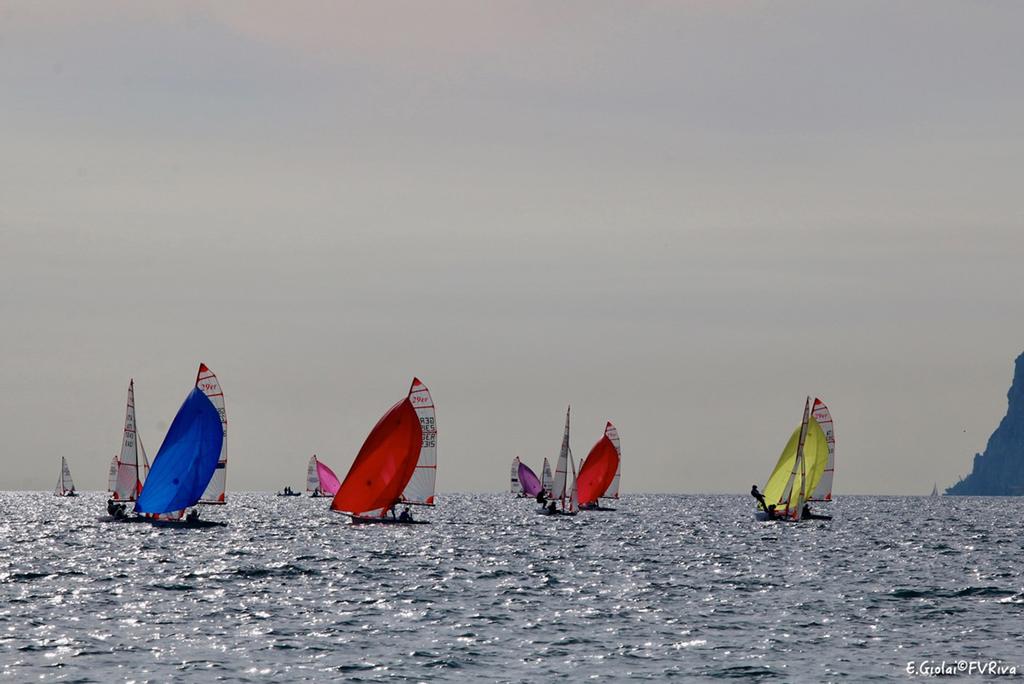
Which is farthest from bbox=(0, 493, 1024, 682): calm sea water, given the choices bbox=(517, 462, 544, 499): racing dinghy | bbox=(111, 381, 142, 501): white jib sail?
bbox=(517, 462, 544, 499): racing dinghy

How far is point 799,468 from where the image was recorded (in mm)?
99250

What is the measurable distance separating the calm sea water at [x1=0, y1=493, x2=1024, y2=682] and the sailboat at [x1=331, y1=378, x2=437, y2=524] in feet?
8.47

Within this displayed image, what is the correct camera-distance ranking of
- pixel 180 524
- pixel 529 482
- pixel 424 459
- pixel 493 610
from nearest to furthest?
pixel 493 610 → pixel 424 459 → pixel 180 524 → pixel 529 482

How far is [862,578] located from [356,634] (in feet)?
81.0

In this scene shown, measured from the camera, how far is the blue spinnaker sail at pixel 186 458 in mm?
77500

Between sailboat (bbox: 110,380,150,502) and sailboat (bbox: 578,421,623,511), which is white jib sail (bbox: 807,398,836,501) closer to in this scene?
sailboat (bbox: 578,421,623,511)

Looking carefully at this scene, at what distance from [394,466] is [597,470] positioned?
2000 inches

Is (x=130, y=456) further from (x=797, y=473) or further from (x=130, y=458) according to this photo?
(x=797, y=473)

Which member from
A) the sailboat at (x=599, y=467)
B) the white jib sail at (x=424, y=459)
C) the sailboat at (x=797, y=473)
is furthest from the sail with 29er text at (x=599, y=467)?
the white jib sail at (x=424, y=459)

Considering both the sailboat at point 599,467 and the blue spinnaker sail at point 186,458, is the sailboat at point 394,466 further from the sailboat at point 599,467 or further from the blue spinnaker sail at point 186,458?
the sailboat at point 599,467

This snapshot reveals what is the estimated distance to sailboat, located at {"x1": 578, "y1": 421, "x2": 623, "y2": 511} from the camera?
126 m

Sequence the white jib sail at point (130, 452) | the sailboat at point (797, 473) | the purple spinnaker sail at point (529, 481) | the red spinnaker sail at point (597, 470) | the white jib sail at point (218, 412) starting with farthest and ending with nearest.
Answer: the purple spinnaker sail at point (529, 481) → the red spinnaker sail at point (597, 470) → the sailboat at point (797, 473) → the white jib sail at point (130, 452) → the white jib sail at point (218, 412)

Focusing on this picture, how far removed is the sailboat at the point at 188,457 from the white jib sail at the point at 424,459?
1043cm

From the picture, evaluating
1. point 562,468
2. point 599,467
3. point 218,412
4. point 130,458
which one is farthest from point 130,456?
point 599,467
